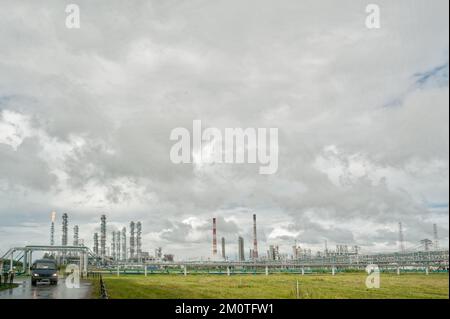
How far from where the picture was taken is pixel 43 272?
36.8 m

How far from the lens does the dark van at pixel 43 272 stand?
36344mm

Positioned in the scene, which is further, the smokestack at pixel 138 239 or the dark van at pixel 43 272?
the smokestack at pixel 138 239

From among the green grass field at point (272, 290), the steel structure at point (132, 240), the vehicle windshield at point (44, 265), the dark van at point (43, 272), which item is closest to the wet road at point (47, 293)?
Result: the green grass field at point (272, 290)

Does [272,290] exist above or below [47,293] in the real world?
below

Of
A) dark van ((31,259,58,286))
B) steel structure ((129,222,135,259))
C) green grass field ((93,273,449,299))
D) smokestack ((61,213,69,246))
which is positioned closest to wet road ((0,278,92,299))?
green grass field ((93,273,449,299))

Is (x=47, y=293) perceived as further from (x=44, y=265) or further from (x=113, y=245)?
(x=113, y=245)

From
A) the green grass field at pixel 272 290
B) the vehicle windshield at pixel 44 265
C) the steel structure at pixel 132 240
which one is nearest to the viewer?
the green grass field at pixel 272 290

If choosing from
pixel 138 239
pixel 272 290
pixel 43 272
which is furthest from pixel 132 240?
pixel 272 290

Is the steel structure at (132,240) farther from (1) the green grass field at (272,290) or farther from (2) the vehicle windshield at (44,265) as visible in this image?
(2) the vehicle windshield at (44,265)

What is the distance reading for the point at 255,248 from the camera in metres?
171
